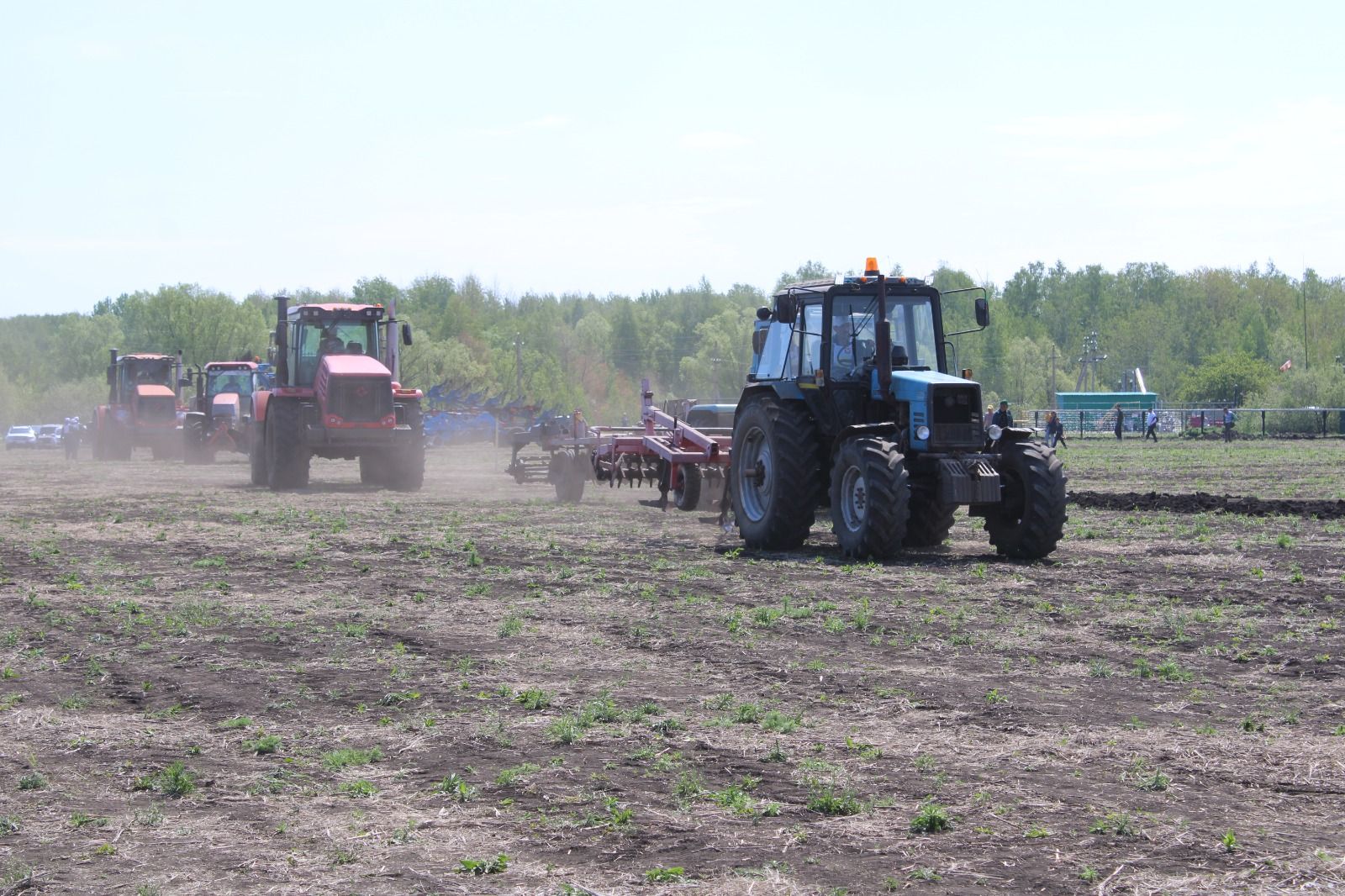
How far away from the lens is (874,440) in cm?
1410

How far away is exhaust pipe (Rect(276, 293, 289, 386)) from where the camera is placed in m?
25.8

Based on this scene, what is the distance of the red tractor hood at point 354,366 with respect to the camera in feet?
81.1

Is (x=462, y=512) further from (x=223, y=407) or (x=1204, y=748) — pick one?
(x=223, y=407)

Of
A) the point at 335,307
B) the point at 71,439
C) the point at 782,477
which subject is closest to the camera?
the point at 782,477

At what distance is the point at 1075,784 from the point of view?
6184 millimetres

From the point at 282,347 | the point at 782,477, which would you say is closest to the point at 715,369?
the point at 282,347

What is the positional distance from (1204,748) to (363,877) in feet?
12.8

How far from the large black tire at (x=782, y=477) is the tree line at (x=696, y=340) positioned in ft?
211

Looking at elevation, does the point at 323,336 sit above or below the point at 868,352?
above

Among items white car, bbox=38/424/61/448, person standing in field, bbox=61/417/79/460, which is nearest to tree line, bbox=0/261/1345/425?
white car, bbox=38/424/61/448

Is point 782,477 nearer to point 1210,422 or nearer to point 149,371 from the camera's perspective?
point 149,371

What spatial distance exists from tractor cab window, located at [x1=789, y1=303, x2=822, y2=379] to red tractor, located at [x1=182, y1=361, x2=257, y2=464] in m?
27.0

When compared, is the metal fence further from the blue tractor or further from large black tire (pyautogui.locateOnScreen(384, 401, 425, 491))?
the blue tractor

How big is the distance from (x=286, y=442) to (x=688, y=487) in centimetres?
916
